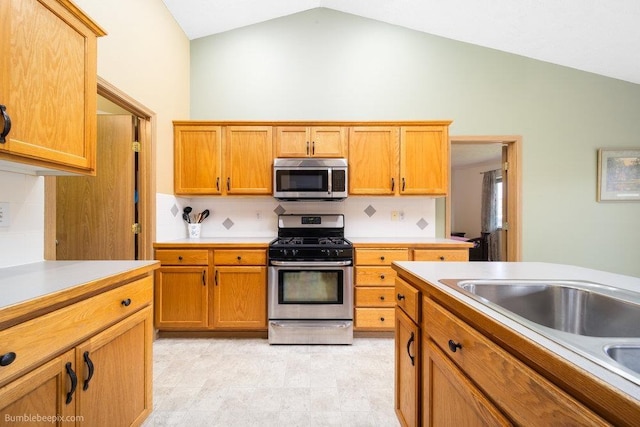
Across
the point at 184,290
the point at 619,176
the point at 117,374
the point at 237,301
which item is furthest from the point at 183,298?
the point at 619,176

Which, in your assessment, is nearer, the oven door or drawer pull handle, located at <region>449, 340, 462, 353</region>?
drawer pull handle, located at <region>449, 340, 462, 353</region>

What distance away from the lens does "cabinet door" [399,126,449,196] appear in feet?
9.32

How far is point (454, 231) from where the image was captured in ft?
23.2

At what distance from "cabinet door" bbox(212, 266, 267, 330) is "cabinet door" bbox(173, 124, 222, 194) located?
904mm

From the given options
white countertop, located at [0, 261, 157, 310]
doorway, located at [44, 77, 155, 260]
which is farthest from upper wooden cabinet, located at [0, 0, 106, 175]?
doorway, located at [44, 77, 155, 260]

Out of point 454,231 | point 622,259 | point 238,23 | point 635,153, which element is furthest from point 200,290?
point 454,231

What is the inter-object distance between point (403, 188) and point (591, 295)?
1939 mm

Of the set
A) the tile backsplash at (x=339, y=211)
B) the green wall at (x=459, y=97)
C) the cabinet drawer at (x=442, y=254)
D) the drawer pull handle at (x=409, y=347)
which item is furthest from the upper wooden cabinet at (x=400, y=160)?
the drawer pull handle at (x=409, y=347)

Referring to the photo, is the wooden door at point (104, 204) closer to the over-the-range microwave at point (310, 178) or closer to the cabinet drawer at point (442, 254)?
the over-the-range microwave at point (310, 178)

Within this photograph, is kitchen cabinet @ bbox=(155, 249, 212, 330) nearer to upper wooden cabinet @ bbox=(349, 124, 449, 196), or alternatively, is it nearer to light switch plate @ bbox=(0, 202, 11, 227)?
light switch plate @ bbox=(0, 202, 11, 227)

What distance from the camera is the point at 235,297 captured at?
2.50 m

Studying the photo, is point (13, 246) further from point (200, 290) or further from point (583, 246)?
point (583, 246)

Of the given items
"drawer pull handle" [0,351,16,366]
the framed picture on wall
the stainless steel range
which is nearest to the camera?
"drawer pull handle" [0,351,16,366]

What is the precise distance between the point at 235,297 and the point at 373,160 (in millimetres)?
1893
